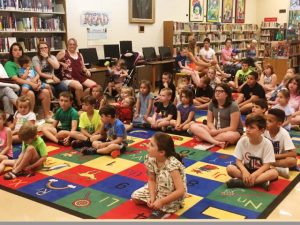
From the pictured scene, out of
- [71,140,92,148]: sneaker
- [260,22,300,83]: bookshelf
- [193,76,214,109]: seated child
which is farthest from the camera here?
[260,22,300,83]: bookshelf

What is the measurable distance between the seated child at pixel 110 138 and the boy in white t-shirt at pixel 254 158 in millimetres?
1392

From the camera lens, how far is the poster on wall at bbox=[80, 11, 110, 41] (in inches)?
309

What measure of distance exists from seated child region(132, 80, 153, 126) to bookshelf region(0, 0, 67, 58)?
2524mm

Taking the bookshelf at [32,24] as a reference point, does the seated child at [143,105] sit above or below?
below

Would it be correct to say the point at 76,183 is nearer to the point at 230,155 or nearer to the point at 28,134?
the point at 28,134

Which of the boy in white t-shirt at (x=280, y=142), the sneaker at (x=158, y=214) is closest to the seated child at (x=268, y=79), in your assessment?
the boy in white t-shirt at (x=280, y=142)

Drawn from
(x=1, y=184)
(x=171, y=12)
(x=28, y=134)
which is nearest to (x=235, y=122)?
(x=28, y=134)

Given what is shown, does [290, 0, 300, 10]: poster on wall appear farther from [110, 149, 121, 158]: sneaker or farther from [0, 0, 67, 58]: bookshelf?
[110, 149, 121, 158]: sneaker

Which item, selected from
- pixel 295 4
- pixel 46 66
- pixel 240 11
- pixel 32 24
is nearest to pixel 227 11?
pixel 240 11

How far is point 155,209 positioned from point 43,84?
162 inches

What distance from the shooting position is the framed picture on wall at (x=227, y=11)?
40.1 feet

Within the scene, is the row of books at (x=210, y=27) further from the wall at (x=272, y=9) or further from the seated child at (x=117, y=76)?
the seated child at (x=117, y=76)

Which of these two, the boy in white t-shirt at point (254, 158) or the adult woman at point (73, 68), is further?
the adult woman at point (73, 68)

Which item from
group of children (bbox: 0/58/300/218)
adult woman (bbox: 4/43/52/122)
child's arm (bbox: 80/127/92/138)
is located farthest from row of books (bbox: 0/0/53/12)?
child's arm (bbox: 80/127/92/138)
